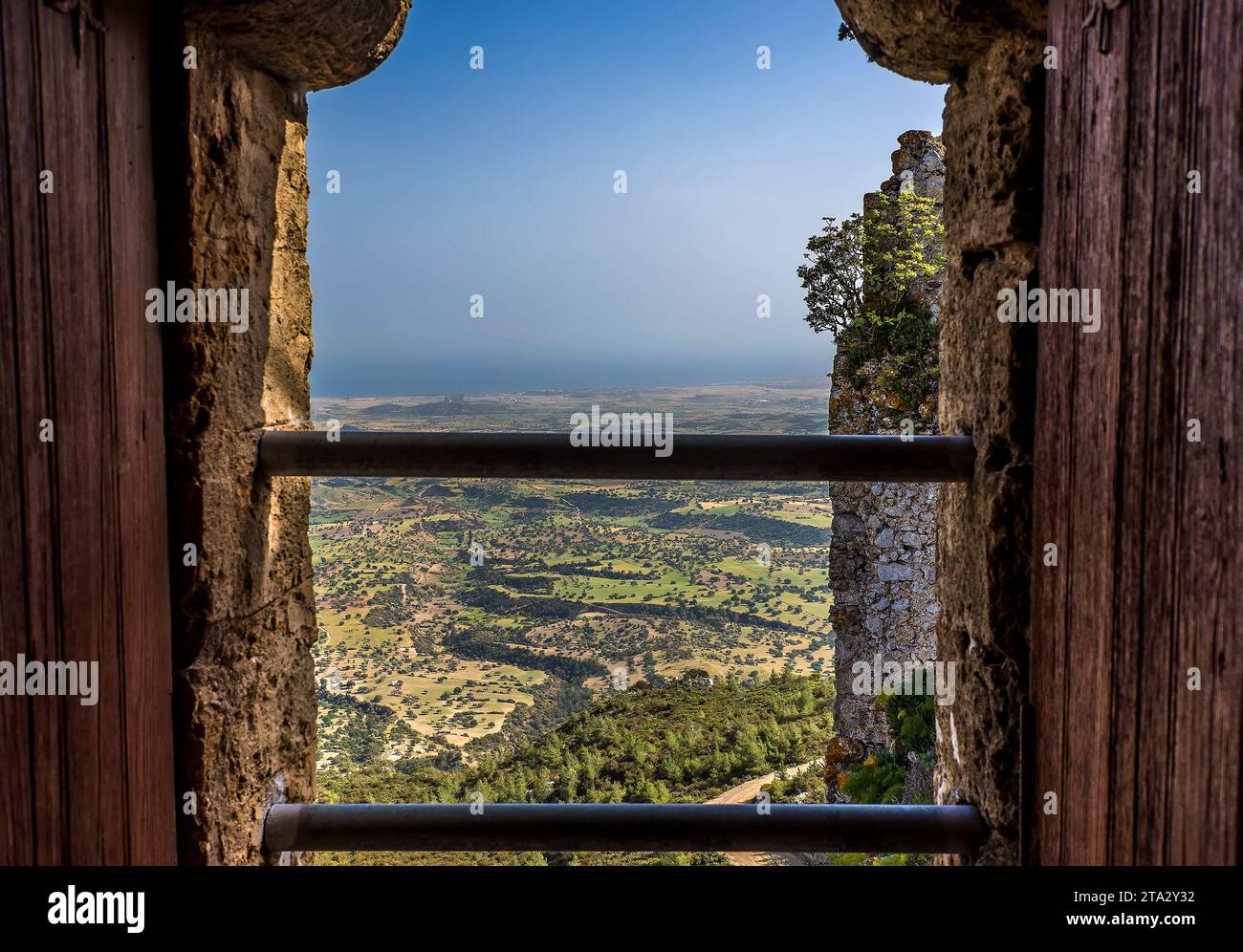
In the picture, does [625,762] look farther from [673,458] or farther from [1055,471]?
[1055,471]

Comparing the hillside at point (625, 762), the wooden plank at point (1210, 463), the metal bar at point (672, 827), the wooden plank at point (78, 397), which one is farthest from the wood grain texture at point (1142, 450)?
the hillside at point (625, 762)

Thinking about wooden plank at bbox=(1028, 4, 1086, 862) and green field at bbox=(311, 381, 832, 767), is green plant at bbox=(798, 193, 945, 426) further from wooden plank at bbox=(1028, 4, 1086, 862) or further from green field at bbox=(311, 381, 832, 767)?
wooden plank at bbox=(1028, 4, 1086, 862)

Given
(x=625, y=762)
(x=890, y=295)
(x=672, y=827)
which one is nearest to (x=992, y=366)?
(x=672, y=827)

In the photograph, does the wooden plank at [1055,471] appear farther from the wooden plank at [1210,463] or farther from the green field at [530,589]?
the green field at [530,589]

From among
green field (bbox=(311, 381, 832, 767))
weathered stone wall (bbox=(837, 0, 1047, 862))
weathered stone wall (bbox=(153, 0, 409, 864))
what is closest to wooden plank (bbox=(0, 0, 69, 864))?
weathered stone wall (bbox=(153, 0, 409, 864))

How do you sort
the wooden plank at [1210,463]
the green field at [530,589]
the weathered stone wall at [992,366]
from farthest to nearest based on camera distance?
the green field at [530,589] < the weathered stone wall at [992,366] < the wooden plank at [1210,463]
